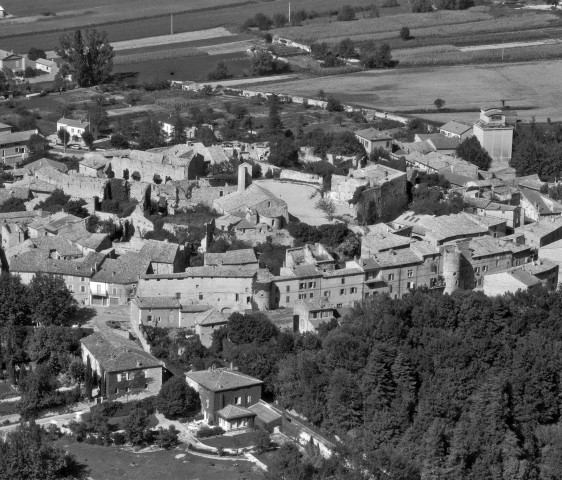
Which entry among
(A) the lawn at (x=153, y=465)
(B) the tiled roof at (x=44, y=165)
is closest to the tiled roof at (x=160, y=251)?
(A) the lawn at (x=153, y=465)

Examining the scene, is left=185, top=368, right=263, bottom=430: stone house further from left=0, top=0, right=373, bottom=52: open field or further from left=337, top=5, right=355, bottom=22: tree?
left=337, top=5, right=355, bottom=22: tree

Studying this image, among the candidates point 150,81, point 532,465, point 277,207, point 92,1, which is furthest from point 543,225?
point 92,1

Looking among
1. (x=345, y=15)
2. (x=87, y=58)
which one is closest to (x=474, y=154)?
(x=87, y=58)

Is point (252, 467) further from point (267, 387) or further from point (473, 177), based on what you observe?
point (473, 177)

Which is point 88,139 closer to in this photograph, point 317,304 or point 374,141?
point 374,141

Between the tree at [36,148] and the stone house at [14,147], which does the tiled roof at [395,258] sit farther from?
the stone house at [14,147]

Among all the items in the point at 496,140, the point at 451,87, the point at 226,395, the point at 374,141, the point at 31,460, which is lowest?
the point at 31,460

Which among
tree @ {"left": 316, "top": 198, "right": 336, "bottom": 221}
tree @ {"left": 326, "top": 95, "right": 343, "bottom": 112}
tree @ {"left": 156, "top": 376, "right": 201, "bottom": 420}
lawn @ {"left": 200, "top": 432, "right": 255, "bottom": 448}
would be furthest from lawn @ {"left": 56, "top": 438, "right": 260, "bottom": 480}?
tree @ {"left": 326, "top": 95, "right": 343, "bottom": 112}
